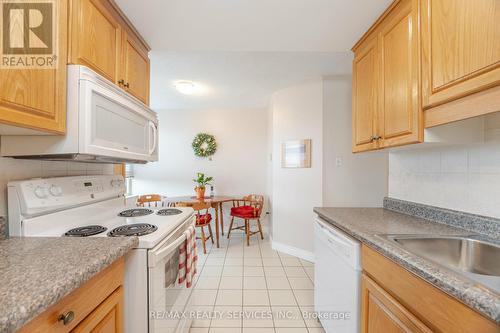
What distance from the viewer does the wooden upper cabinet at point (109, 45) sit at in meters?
1.04

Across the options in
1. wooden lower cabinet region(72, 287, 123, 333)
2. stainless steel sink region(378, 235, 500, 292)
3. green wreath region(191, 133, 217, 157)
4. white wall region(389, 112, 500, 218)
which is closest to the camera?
wooden lower cabinet region(72, 287, 123, 333)

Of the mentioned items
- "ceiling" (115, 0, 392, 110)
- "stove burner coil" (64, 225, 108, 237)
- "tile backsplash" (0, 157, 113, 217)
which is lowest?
"stove burner coil" (64, 225, 108, 237)

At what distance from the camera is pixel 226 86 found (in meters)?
3.08

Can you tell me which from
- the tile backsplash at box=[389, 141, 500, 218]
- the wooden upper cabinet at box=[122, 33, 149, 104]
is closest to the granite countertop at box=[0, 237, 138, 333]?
the wooden upper cabinet at box=[122, 33, 149, 104]

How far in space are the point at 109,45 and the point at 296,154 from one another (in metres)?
2.35

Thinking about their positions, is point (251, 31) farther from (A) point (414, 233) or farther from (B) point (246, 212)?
(B) point (246, 212)

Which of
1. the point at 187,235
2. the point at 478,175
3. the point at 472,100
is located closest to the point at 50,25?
the point at 187,235

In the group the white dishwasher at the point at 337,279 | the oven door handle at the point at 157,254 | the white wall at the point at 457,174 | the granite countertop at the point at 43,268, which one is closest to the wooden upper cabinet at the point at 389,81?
the white wall at the point at 457,174

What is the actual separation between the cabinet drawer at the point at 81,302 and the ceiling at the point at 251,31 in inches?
56.3

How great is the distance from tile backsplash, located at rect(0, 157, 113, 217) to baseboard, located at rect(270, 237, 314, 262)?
99.0 inches

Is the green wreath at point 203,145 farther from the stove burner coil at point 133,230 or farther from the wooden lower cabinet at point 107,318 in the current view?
the wooden lower cabinet at point 107,318

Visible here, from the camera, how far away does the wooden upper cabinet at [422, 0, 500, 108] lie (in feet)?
2.66
